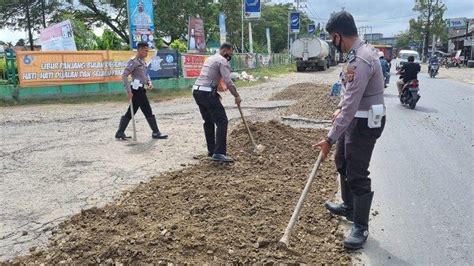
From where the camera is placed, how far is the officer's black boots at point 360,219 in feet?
12.6

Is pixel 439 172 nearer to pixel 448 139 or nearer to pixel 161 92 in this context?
pixel 448 139

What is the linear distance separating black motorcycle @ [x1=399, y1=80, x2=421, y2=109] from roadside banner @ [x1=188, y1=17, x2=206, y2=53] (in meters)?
13.8

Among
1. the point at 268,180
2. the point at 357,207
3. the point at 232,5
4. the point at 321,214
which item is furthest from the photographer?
the point at 232,5

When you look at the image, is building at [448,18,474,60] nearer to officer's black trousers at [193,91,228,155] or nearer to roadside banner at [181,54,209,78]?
roadside banner at [181,54,209,78]

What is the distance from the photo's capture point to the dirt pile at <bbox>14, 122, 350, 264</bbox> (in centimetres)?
347

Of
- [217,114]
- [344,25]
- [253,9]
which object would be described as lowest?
[217,114]

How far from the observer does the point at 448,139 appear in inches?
341

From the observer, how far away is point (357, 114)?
373 cm

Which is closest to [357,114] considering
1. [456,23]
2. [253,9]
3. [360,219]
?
[360,219]

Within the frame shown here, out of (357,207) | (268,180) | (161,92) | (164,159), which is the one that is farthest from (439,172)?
(161,92)

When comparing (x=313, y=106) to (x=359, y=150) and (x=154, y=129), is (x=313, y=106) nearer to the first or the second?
(x=154, y=129)

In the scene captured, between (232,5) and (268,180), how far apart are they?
4434cm

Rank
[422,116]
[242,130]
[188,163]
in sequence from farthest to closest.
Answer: [422,116]
[242,130]
[188,163]

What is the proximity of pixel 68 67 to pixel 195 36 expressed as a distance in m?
10.4
